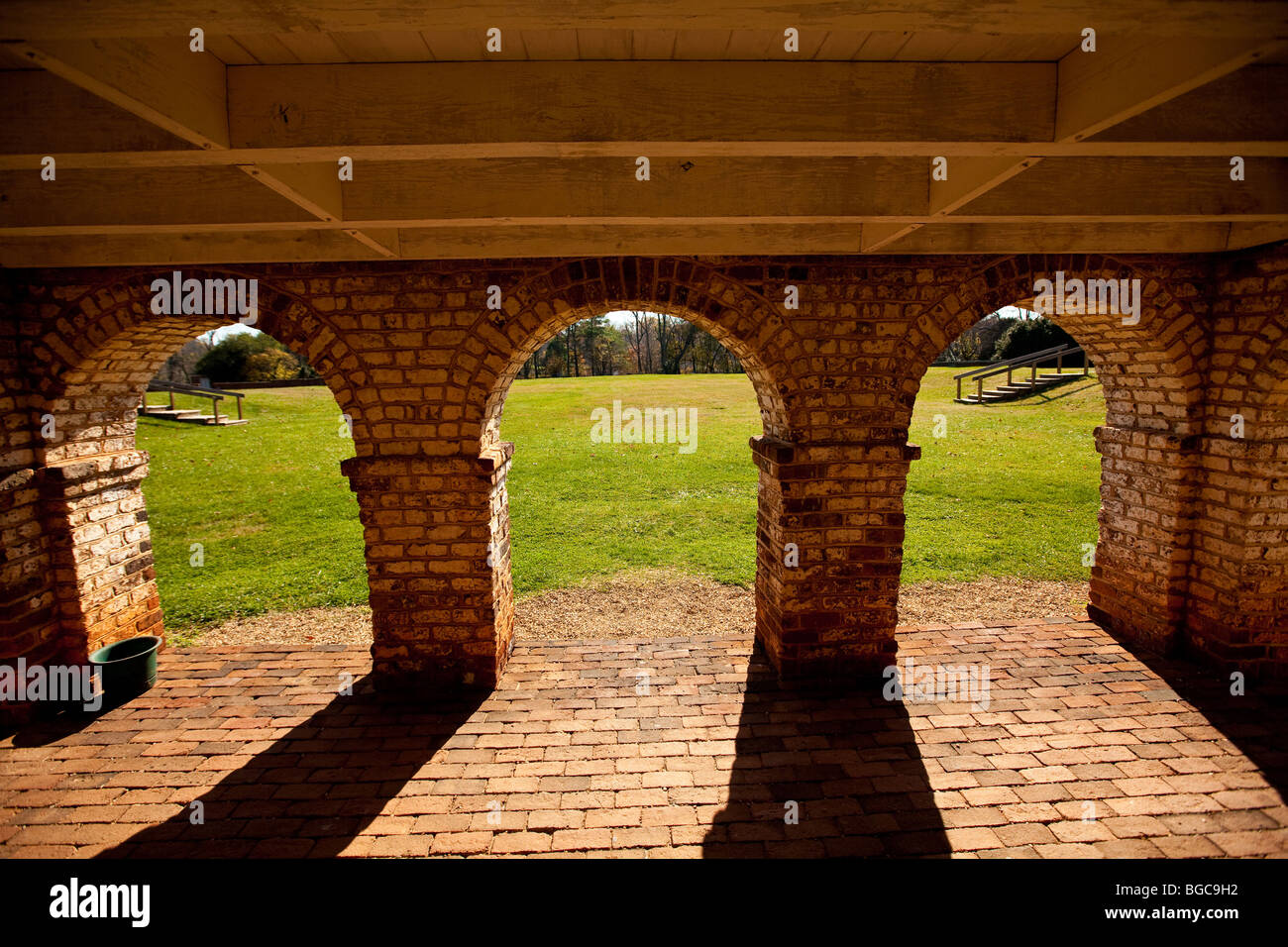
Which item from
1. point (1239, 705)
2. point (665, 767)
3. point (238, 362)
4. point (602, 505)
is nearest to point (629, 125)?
point (665, 767)

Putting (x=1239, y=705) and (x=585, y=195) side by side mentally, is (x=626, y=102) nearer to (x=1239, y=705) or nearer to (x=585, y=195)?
(x=585, y=195)

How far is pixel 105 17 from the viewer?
1711mm

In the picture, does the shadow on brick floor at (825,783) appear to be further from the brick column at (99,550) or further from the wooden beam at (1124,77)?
the brick column at (99,550)

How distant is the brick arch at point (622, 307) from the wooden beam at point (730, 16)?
259 cm

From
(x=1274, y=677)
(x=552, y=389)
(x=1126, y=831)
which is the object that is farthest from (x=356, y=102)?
(x=552, y=389)

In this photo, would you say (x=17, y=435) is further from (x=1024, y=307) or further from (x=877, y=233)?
(x=1024, y=307)

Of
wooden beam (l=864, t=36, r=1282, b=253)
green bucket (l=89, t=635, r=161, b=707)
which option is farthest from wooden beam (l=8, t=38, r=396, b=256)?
green bucket (l=89, t=635, r=161, b=707)

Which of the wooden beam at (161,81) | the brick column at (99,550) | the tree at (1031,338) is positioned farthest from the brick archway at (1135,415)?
the tree at (1031,338)

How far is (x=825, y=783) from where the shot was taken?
379 cm

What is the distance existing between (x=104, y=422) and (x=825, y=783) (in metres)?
6.28

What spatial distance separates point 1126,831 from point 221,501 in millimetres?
11978

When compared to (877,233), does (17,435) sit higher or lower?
lower

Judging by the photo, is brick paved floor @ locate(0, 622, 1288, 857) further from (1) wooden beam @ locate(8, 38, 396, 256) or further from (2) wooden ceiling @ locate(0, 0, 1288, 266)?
(1) wooden beam @ locate(8, 38, 396, 256)

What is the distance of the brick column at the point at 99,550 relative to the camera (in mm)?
4723
